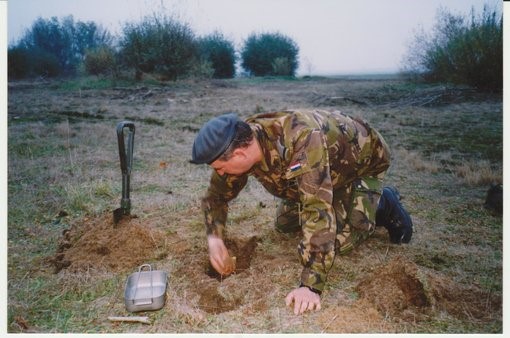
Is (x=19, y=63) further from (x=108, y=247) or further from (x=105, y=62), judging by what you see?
(x=105, y=62)

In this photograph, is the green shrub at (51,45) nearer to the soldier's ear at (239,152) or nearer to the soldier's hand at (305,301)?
the soldier's ear at (239,152)

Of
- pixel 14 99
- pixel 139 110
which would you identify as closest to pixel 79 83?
pixel 14 99

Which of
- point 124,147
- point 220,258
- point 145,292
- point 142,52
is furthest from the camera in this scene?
point 142,52

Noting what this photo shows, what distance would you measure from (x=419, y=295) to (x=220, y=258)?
1.23m

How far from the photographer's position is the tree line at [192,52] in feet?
16.2

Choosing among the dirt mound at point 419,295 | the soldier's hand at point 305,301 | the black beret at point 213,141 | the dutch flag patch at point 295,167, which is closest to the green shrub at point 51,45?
the black beret at point 213,141

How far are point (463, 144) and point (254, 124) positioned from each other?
488 cm

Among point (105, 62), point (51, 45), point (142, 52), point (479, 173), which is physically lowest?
point (479, 173)

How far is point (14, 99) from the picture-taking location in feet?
31.2

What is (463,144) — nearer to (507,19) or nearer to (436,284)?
(507,19)

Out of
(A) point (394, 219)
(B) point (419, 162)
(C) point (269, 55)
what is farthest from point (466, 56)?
(C) point (269, 55)

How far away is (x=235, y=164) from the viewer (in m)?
2.14

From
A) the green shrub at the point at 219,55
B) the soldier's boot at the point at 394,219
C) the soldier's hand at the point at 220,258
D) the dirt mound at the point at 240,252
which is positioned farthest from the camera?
the green shrub at the point at 219,55

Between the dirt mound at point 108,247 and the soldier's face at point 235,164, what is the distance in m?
1.02
